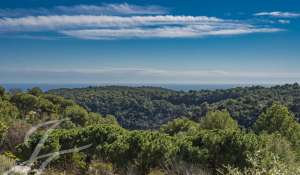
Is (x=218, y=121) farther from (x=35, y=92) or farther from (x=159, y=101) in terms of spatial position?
(x=159, y=101)

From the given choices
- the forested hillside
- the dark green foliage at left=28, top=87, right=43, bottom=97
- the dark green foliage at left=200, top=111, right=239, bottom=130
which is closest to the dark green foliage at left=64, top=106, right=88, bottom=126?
the dark green foliage at left=28, top=87, right=43, bottom=97

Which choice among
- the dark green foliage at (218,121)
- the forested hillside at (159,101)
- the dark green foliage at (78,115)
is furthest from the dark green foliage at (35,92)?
the dark green foliage at (218,121)

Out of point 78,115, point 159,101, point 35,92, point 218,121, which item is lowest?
point 159,101

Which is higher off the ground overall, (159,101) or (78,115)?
(78,115)

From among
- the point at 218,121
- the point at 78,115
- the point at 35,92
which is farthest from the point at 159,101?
the point at 218,121

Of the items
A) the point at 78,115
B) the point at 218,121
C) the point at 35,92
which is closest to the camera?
the point at 218,121

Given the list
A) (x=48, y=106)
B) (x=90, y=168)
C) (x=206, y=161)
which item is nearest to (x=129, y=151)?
(x=90, y=168)

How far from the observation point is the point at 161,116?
100 meters

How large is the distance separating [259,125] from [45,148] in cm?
1869

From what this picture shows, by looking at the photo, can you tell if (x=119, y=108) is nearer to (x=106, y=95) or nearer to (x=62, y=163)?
(x=106, y=95)

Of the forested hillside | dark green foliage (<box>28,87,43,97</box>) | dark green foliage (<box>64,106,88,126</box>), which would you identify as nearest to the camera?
dark green foliage (<box>64,106,88,126</box>)

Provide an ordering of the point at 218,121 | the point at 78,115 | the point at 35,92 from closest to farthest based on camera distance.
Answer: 1. the point at 218,121
2. the point at 78,115
3. the point at 35,92

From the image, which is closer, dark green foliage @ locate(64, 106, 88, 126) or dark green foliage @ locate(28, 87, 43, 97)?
dark green foliage @ locate(64, 106, 88, 126)

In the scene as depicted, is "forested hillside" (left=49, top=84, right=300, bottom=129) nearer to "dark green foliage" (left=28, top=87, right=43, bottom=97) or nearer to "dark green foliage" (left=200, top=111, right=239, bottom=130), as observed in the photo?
"dark green foliage" (left=28, top=87, right=43, bottom=97)
